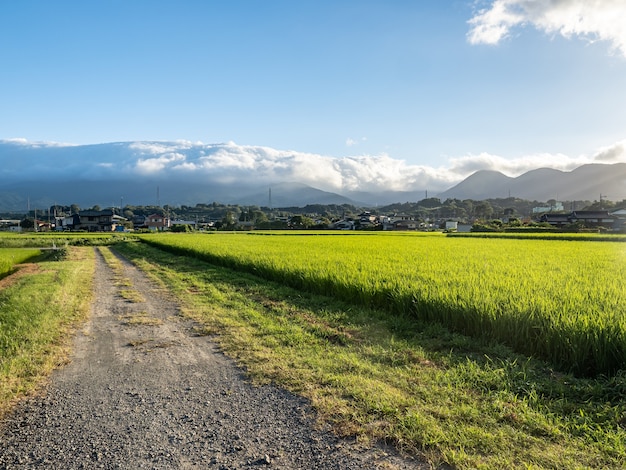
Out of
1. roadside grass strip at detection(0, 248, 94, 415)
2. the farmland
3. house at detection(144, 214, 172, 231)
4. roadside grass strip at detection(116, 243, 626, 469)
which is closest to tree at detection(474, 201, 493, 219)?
house at detection(144, 214, 172, 231)

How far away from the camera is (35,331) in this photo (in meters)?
6.30

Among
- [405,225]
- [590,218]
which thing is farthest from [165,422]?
[405,225]

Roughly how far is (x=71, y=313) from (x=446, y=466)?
791 centimetres

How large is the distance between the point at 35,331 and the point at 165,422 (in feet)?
13.9

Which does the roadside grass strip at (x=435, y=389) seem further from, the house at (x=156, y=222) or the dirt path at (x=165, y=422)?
the house at (x=156, y=222)

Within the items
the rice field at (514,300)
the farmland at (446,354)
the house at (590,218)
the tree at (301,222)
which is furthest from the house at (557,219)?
the farmland at (446,354)

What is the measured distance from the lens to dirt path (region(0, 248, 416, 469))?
2.93 meters

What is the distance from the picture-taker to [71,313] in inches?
317

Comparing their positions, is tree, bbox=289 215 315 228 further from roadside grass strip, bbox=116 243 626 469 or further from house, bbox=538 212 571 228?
roadside grass strip, bbox=116 243 626 469

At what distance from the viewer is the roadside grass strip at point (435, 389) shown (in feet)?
9.82

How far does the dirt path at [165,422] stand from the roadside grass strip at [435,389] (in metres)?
0.32

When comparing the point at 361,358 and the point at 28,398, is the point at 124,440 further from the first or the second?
the point at 361,358

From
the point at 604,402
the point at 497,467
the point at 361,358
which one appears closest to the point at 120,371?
the point at 361,358

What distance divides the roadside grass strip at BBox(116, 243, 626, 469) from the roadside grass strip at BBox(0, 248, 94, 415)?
2.23 metres
